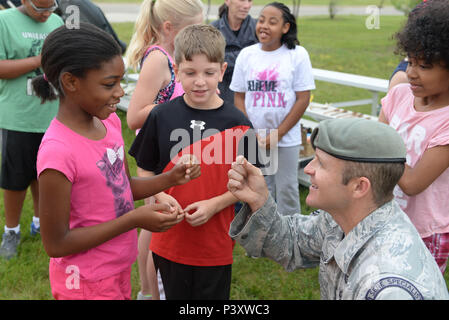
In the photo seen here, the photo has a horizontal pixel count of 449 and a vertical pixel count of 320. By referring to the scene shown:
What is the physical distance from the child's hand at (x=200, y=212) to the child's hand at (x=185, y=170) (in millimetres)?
151

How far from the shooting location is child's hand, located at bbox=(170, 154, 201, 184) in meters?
2.05

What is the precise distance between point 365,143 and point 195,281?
126 cm

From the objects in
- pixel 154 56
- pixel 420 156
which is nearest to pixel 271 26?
pixel 154 56

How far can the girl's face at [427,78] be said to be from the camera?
207 cm

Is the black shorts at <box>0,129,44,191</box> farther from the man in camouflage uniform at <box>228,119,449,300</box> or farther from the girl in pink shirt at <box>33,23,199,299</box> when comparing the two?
the man in camouflage uniform at <box>228,119,449,300</box>

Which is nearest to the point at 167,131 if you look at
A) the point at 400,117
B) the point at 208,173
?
the point at 208,173

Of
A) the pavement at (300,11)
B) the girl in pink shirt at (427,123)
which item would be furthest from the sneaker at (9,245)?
the pavement at (300,11)

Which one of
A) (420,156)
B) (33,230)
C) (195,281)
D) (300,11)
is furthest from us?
(300,11)

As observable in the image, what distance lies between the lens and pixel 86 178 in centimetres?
180

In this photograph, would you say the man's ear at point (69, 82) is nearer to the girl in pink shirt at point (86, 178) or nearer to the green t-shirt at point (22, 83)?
the girl in pink shirt at point (86, 178)

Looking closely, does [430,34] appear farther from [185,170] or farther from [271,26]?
[271,26]

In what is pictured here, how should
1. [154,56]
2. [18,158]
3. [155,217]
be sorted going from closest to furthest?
[155,217]
[154,56]
[18,158]

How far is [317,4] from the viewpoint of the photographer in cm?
3028

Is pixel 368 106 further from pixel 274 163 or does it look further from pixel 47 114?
pixel 47 114
